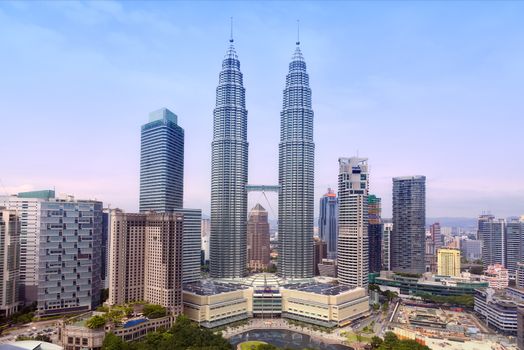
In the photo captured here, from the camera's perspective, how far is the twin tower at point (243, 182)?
89562mm

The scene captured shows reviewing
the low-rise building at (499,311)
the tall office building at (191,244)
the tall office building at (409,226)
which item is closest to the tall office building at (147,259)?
the tall office building at (191,244)

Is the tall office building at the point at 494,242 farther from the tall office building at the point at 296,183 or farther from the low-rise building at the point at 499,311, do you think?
the tall office building at the point at 296,183

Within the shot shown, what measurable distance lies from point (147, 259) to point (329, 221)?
8670cm

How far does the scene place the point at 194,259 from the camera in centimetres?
8512

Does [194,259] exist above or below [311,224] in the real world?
below

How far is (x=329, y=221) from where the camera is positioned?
5541 inches

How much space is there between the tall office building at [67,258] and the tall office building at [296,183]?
41799 mm

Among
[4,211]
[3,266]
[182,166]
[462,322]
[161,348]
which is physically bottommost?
[462,322]

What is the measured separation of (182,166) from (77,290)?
3515cm

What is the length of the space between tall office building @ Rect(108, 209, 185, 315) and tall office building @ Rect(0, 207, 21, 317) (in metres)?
14.7

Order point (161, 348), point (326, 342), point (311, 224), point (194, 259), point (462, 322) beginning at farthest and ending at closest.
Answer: point (311, 224), point (194, 259), point (462, 322), point (326, 342), point (161, 348)

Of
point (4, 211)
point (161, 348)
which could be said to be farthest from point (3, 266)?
point (161, 348)

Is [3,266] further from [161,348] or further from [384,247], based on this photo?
[384,247]

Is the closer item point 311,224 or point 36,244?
point 36,244
